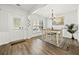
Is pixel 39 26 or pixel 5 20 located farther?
pixel 39 26

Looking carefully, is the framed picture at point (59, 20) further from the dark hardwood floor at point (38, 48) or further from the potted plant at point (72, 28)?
the dark hardwood floor at point (38, 48)

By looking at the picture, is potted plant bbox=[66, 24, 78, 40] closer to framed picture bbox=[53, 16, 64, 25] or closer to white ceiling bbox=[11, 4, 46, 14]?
framed picture bbox=[53, 16, 64, 25]

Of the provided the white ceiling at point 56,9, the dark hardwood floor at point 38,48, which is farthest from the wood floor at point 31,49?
the white ceiling at point 56,9

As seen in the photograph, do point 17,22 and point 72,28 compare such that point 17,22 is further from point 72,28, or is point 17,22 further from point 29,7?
point 72,28

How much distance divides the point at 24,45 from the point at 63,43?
909mm

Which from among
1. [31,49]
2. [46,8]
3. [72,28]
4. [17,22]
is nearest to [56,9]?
[46,8]

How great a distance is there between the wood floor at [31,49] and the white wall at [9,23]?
16cm

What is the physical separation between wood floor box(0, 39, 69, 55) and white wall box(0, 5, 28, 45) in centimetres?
16

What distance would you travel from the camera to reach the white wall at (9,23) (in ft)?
7.04

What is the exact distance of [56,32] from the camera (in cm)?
230

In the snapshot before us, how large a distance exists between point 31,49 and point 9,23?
30.7 inches

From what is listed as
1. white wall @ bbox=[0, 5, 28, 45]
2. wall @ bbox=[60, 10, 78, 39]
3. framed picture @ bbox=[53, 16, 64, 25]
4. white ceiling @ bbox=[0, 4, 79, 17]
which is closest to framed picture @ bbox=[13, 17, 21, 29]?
white wall @ bbox=[0, 5, 28, 45]
